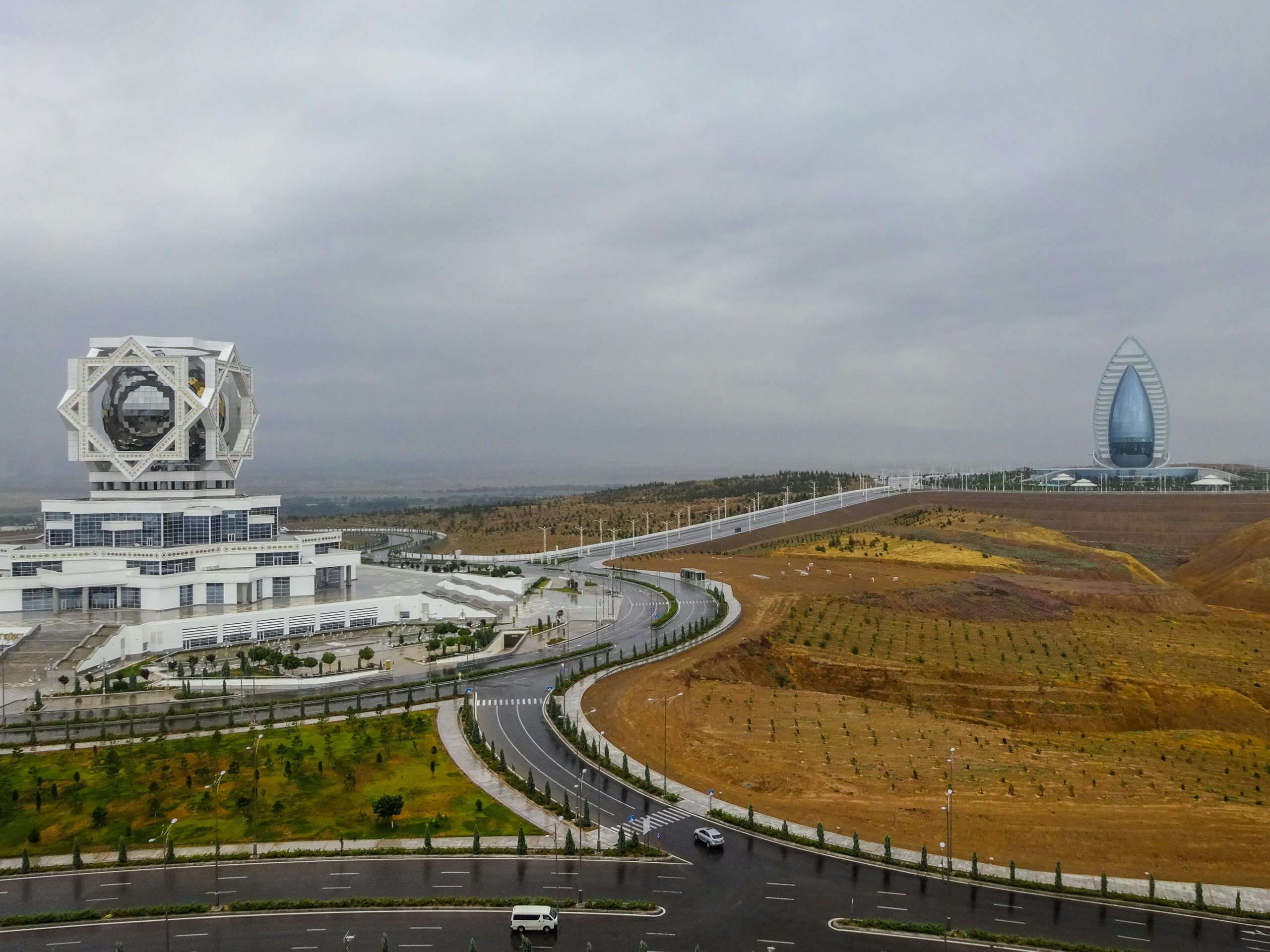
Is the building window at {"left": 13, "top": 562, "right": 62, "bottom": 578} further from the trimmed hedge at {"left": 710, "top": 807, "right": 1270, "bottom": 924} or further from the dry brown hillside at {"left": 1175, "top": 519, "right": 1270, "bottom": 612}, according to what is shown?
the dry brown hillside at {"left": 1175, "top": 519, "right": 1270, "bottom": 612}

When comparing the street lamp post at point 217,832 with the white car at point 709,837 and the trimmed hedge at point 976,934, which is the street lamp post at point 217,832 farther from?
the trimmed hedge at point 976,934

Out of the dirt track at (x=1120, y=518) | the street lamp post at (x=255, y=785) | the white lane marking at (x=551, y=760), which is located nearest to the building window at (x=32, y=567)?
the street lamp post at (x=255, y=785)

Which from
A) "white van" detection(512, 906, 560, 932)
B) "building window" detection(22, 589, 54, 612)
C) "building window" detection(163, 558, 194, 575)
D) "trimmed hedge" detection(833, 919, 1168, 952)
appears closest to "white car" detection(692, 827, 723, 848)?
"trimmed hedge" detection(833, 919, 1168, 952)

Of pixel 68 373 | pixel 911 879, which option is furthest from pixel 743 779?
pixel 68 373

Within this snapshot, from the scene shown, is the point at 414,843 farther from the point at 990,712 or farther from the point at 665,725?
the point at 990,712

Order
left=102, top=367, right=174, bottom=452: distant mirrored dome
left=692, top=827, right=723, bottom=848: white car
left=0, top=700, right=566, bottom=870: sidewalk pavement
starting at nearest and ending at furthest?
left=0, top=700, right=566, bottom=870: sidewalk pavement → left=692, top=827, right=723, bottom=848: white car → left=102, top=367, right=174, bottom=452: distant mirrored dome

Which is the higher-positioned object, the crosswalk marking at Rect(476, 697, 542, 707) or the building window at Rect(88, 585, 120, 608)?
the building window at Rect(88, 585, 120, 608)
